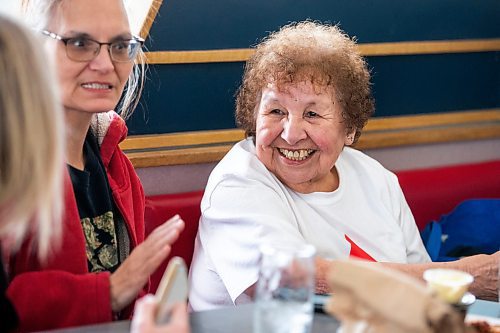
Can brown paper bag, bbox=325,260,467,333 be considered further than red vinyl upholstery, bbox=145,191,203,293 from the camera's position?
No

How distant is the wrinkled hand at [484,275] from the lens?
7.08 ft

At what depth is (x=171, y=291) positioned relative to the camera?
124 cm

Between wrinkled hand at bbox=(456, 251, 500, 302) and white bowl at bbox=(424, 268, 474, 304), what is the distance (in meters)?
0.70

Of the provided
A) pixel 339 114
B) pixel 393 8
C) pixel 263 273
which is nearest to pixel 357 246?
pixel 339 114

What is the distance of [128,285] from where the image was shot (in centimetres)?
178

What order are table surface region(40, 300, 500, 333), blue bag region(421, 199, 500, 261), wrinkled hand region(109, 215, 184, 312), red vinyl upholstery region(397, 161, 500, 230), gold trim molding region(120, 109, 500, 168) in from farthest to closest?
red vinyl upholstery region(397, 161, 500, 230), blue bag region(421, 199, 500, 261), gold trim molding region(120, 109, 500, 168), wrinkled hand region(109, 215, 184, 312), table surface region(40, 300, 500, 333)

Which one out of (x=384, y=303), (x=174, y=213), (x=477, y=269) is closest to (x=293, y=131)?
(x=174, y=213)

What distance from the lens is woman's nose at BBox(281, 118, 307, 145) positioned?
2338 mm

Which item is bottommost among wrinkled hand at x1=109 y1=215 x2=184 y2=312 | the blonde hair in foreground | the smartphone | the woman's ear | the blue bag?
the blue bag

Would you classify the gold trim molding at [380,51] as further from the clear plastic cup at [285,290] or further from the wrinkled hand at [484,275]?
the clear plastic cup at [285,290]

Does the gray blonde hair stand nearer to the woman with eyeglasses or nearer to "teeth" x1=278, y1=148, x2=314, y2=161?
the woman with eyeglasses

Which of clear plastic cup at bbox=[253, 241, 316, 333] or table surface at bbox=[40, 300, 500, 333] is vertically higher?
clear plastic cup at bbox=[253, 241, 316, 333]

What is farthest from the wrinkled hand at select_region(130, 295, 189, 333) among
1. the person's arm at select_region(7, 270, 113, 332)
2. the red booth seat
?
the red booth seat

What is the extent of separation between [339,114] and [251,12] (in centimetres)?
61
